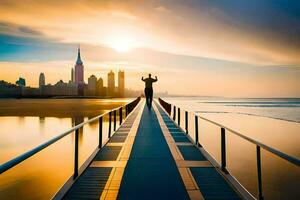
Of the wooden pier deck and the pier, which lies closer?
the pier

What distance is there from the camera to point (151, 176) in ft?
20.1

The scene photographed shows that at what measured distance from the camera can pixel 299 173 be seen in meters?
12.4

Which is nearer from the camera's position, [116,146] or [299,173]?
[116,146]

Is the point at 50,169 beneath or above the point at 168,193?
beneath

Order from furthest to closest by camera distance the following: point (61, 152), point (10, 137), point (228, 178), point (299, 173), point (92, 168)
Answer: point (10, 137) < point (61, 152) < point (299, 173) < point (92, 168) < point (228, 178)

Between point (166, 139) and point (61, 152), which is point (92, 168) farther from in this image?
point (61, 152)

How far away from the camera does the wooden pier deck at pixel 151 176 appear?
5.04 meters

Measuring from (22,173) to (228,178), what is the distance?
10147mm

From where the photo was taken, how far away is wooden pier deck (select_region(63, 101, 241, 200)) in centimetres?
504

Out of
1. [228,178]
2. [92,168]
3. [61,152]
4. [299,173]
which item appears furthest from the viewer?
[61,152]

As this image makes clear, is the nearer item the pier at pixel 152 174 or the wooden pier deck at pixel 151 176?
the pier at pixel 152 174

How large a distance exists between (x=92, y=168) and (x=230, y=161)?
9.72 m

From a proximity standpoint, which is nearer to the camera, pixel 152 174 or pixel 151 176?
pixel 151 176

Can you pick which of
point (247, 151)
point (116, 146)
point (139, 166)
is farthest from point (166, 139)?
point (247, 151)
